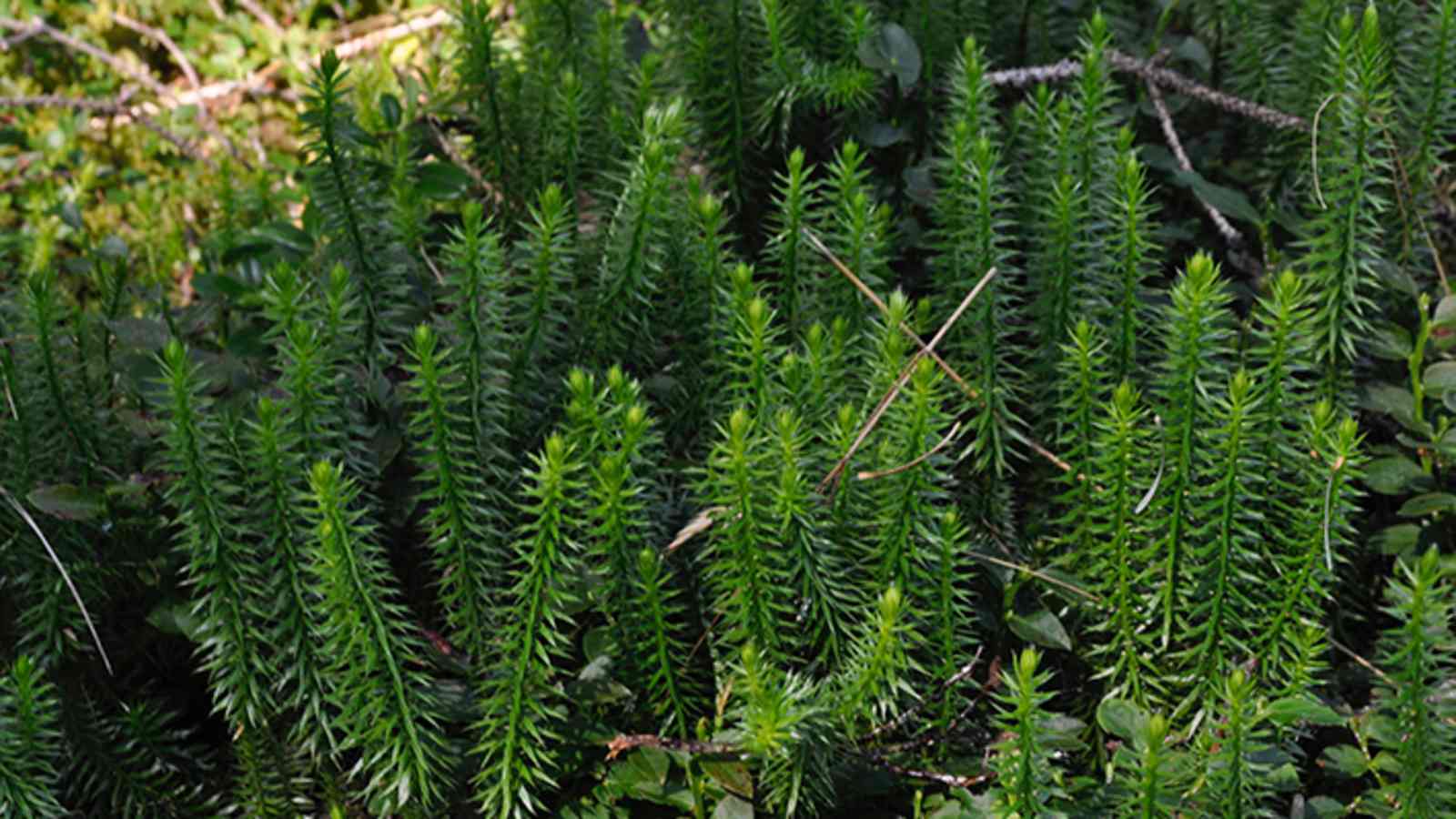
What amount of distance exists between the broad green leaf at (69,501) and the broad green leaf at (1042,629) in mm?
1427

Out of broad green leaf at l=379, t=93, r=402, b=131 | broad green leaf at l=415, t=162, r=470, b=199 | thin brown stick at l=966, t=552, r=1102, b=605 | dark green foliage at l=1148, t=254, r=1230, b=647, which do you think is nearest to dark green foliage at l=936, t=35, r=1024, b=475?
thin brown stick at l=966, t=552, r=1102, b=605

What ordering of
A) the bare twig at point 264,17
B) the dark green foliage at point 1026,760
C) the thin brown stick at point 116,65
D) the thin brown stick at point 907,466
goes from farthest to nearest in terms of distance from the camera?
the bare twig at point 264,17 < the thin brown stick at point 116,65 < the thin brown stick at point 907,466 < the dark green foliage at point 1026,760

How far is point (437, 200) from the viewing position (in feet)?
8.91

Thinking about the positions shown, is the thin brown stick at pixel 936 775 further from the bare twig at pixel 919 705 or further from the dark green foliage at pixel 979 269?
the dark green foliage at pixel 979 269

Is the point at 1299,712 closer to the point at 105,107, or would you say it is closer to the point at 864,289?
the point at 864,289

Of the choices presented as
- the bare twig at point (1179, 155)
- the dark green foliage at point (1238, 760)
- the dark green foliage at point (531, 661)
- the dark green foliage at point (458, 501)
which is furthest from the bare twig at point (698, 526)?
the bare twig at point (1179, 155)

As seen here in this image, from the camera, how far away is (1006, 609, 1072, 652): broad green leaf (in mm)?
2143

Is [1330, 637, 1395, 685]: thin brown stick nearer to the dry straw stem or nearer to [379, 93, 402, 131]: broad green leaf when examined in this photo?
Result: the dry straw stem

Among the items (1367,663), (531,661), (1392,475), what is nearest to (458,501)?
(531,661)

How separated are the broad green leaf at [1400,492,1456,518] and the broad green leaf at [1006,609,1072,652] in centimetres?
→ 64

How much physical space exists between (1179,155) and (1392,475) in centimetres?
77

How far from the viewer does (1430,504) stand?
2320 millimetres

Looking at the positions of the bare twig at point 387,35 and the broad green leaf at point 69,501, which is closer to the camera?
the broad green leaf at point 69,501

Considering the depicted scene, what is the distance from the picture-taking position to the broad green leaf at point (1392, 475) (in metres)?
2.39
